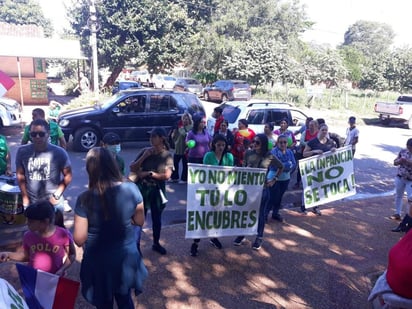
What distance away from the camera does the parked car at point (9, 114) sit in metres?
12.0

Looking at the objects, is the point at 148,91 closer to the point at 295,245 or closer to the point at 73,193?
the point at 73,193

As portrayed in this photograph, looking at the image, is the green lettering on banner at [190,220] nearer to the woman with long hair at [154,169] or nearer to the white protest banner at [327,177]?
the woman with long hair at [154,169]

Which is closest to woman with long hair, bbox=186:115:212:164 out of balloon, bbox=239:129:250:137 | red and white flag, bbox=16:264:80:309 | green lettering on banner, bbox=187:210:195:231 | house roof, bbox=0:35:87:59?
balloon, bbox=239:129:250:137

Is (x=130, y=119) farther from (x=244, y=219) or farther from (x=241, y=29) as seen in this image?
(x=241, y=29)

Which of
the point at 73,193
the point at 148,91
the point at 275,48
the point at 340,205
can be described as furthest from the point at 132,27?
the point at 340,205

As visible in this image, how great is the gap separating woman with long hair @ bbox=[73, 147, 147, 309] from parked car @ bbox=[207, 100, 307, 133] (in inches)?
268

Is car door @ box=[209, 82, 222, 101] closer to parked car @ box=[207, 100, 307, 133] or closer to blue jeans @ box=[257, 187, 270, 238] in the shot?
parked car @ box=[207, 100, 307, 133]

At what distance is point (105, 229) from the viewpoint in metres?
2.65

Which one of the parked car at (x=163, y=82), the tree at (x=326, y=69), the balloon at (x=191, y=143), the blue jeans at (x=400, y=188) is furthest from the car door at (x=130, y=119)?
the tree at (x=326, y=69)

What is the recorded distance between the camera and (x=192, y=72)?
3828 cm

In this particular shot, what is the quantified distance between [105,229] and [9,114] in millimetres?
11294

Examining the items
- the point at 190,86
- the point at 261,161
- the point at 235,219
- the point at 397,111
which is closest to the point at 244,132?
the point at 261,161

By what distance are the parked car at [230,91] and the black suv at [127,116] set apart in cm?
1453

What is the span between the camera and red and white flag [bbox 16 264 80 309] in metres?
2.73
